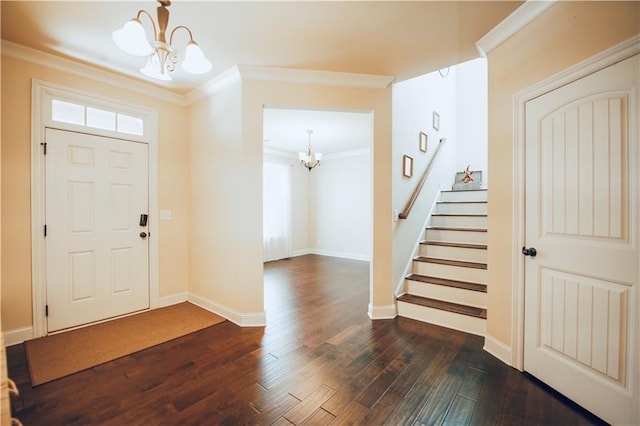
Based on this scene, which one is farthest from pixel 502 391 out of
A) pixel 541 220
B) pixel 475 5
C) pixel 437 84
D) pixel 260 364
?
pixel 437 84

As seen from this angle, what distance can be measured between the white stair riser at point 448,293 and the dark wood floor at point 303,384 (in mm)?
381

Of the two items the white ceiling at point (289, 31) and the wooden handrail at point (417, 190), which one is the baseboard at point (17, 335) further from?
the wooden handrail at point (417, 190)

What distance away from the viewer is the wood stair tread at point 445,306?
265 centimetres

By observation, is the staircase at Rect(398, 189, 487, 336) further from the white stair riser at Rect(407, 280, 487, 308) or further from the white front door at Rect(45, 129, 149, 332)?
the white front door at Rect(45, 129, 149, 332)

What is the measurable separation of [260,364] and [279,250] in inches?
174

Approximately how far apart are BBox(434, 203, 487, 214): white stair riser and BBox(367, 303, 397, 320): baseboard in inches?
76.0

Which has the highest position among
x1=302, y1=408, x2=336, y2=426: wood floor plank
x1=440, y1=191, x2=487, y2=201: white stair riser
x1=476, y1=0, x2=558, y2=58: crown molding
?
x1=476, y1=0, x2=558, y2=58: crown molding

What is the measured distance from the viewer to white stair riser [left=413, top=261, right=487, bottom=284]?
2.95 m

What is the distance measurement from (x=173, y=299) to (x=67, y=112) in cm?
232

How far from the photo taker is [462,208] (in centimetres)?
398

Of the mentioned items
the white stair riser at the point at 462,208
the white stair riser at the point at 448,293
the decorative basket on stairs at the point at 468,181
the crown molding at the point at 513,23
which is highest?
the crown molding at the point at 513,23

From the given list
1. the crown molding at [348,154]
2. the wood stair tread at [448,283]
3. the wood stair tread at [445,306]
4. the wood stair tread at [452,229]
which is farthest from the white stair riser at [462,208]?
the crown molding at [348,154]

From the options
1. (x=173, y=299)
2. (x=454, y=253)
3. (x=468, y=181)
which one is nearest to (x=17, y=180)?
(x=173, y=299)

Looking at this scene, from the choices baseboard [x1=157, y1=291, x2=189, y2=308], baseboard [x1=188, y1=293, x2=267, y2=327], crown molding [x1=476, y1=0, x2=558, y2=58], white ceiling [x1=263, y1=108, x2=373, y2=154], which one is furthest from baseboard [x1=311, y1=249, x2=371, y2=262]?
crown molding [x1=476, y1=0, x2=558, y2=58]
